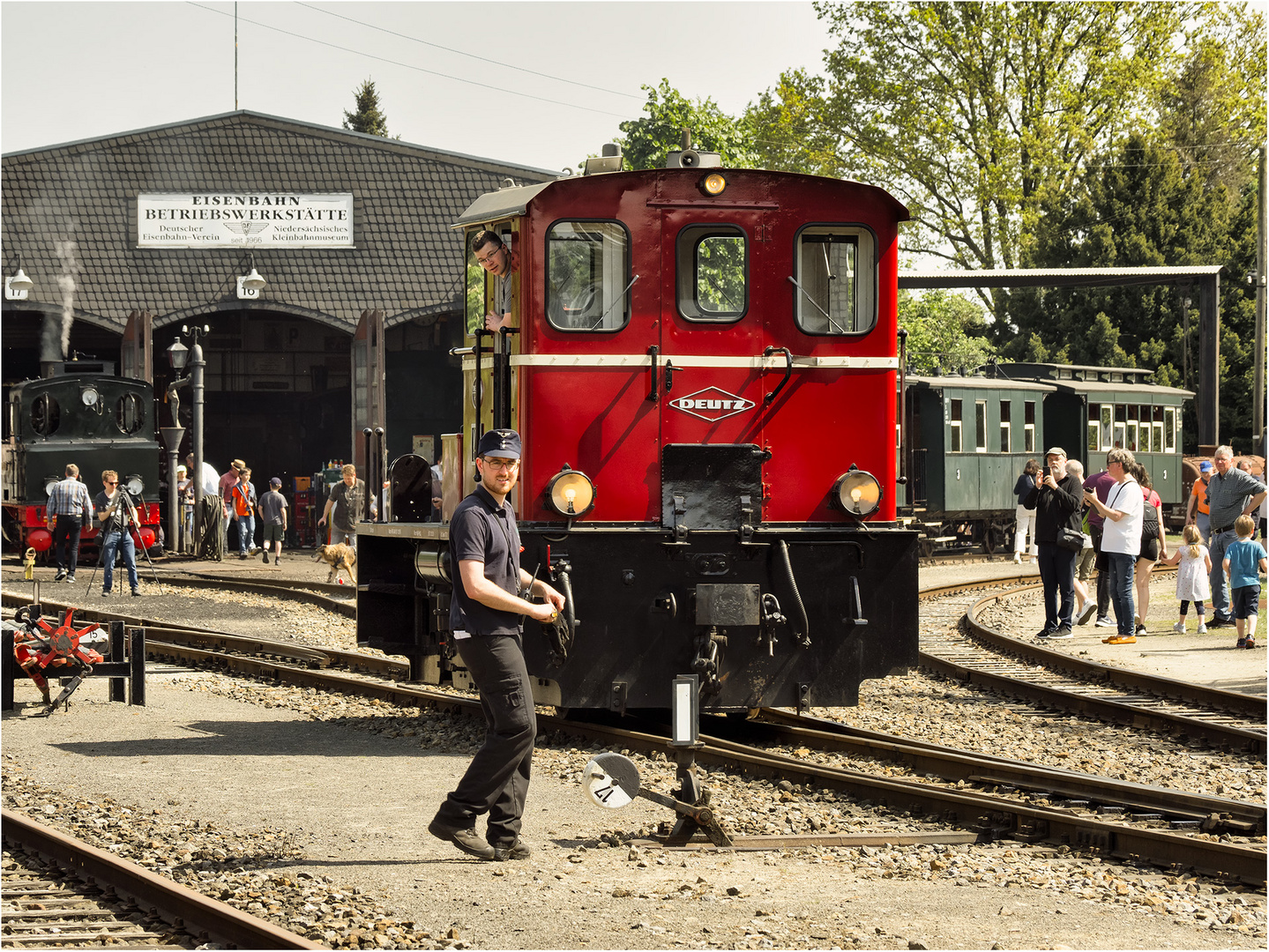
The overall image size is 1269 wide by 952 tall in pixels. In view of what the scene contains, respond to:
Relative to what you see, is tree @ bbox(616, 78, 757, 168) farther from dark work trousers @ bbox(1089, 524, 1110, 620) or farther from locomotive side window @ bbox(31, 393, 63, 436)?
dark work trousers @ bbox(1089, 524, 1110, 620)

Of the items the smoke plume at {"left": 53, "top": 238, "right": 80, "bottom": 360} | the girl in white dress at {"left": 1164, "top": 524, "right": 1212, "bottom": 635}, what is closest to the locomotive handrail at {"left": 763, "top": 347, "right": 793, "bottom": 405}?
the girl in white dress at {"left": 1164, "top": 524, "right": 1212, "bottom": 635}

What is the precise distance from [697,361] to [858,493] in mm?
1258

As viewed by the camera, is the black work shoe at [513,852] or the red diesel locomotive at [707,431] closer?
the black work shoe at [513,852]

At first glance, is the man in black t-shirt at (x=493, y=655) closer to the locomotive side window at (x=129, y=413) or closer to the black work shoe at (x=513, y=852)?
the black work shoe at (x=513, y=852)

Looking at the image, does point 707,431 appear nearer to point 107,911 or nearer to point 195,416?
point 107,911

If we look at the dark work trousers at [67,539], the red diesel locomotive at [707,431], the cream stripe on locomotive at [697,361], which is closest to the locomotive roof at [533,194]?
the red diesel locomotive at [707,431]

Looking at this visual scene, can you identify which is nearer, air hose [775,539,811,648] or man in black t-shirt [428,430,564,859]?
man in black t-shirt [428,430,564,859]

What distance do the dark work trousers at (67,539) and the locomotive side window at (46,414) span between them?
5.86 m

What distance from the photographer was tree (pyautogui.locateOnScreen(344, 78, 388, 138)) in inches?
3337

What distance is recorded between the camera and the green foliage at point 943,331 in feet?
163

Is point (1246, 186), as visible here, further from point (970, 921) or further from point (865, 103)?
point (970, 921)

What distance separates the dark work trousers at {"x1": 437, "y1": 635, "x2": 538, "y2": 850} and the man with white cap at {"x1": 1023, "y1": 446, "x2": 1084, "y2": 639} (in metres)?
8.98

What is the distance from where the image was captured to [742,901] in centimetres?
623

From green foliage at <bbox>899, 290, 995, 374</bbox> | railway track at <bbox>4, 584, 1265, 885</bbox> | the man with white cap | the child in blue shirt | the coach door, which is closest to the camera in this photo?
railway track at <bbox>4, 584, 1265, 885</bbox>
